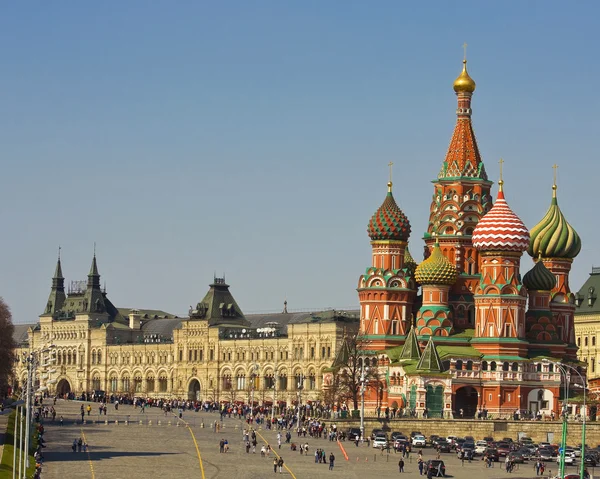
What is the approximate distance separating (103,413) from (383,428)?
77.8ft

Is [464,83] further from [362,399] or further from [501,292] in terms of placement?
[362,399]

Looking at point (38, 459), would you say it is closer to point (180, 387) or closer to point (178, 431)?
point (178, 431)

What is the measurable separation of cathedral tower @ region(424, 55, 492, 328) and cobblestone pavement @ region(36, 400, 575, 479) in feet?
87.4

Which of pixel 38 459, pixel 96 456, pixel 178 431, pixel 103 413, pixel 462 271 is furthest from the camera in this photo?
pixel 462 271

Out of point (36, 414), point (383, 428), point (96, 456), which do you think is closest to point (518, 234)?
point (383, 428)

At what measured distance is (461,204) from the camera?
5295 inches

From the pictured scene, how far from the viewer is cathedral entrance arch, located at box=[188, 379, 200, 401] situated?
7357 inches

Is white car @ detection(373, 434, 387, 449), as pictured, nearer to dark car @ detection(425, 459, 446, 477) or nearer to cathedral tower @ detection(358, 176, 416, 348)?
Answer: dark car @ detection(425, 459, 446, 477)

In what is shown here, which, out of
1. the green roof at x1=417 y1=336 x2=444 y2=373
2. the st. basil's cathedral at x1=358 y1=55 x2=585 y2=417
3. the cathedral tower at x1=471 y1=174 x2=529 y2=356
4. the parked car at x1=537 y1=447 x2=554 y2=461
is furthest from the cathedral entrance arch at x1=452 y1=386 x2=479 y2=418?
the parked car at x1=537 y1=447 x2=554 y2=461

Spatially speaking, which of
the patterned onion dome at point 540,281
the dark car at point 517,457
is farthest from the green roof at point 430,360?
the dark car at point 517,457

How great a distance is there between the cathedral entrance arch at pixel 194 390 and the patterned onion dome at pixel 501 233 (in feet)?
219

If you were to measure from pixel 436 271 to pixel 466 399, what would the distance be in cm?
1071

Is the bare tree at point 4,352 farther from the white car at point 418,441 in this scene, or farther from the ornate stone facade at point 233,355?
the ornate stone facade at point 233,355

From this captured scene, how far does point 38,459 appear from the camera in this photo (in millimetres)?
82625
